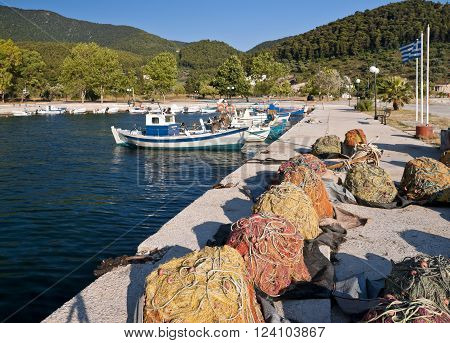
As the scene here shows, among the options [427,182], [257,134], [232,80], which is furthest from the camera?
[232,80]

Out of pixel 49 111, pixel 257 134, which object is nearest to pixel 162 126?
pixel 257 134

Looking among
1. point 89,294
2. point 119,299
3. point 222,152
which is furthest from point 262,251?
point 222,152

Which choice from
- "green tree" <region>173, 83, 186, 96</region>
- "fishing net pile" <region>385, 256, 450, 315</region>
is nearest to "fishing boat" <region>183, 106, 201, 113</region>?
"green tree" <region>173, 83, 186, 96</region>

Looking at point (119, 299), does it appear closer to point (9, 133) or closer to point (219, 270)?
point (219, 270)

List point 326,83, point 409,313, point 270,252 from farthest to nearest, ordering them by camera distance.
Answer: point 326,83, point 270,252, point 409,313

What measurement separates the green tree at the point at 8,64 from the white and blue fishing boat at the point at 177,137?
225ft

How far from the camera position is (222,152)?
27.7 metres

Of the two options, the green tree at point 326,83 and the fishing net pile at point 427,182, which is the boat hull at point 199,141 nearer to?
the fishing net pile at point 427,182

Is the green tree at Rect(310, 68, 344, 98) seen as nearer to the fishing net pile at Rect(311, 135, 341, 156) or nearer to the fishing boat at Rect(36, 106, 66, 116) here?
the fishing boat at Rect(36, 106, 66, 116)

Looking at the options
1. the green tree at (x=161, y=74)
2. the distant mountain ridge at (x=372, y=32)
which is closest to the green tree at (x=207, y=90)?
the green tree at (x=161, y=74)

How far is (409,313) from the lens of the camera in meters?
3.94

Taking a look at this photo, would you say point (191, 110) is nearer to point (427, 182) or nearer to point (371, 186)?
point (371, 186)

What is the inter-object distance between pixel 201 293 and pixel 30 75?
10056 cm

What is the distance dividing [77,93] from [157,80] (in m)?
17.7
